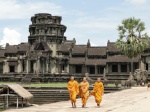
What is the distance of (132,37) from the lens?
177ft

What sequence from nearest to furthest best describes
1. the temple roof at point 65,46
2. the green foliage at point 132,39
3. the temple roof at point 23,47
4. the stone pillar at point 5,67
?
the green foliage at point 132,39 → the temple roof at point 65,46 → the temple roof at point 23,47 → the stone pillar at point 5,67

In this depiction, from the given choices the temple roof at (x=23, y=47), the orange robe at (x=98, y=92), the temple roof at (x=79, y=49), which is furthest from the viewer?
the temple roof at (x=23, y=47)

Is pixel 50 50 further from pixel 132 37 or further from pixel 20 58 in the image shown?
pixel 132 37

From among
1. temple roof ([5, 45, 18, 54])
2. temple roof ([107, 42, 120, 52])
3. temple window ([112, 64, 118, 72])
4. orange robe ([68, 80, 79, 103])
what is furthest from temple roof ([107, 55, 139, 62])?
orange robe ([68, 80, 79, 103])

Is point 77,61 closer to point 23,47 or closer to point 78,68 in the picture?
point 78,68

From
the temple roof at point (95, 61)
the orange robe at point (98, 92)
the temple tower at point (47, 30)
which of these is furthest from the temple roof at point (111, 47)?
the orange robe at point (98, 92)

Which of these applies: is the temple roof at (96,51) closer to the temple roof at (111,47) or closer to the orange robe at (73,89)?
the temple roof at (111,47)

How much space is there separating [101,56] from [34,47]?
13468 millimetres

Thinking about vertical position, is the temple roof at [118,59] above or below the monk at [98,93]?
above

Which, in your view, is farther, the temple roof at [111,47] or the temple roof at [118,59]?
the temple roof at [111,47]

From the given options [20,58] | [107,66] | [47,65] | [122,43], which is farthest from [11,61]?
[122,43]

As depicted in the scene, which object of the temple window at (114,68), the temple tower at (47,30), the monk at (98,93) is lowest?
the monk at (98,93)

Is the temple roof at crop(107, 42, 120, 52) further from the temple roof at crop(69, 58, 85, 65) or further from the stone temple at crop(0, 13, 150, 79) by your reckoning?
the temple roof at crop(69, 58, 85, 65)

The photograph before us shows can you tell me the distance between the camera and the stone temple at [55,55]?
68562 mm
